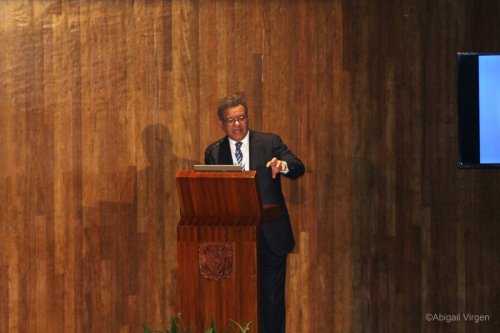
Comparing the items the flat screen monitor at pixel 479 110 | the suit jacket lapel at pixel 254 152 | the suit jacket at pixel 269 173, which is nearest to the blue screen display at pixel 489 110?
the flat screen monitor at pixel 479 110

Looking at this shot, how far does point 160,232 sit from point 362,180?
121 cm

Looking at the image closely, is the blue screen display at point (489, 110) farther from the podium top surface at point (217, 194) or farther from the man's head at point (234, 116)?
the podium top surface at point (217, 194)

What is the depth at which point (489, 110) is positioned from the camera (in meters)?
5.05

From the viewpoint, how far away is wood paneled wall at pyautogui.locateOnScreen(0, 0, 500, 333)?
544 centimetres

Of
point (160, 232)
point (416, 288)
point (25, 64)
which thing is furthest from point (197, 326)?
point (25, 64)

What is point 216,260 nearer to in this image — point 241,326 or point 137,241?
point 241,326

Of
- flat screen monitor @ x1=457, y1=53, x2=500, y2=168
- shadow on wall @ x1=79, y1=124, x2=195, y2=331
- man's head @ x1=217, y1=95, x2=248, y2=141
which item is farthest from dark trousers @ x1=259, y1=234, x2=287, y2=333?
flat screen monitor @ x1=457, y1=53, x2=500, y2=168

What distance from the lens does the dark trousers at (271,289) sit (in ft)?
15.6

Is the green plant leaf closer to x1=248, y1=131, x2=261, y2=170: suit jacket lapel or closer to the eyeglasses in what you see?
x1=248, y1=131, x2=261, y2=170: suit jacket lapel

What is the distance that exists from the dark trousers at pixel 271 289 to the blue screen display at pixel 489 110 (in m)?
1.24

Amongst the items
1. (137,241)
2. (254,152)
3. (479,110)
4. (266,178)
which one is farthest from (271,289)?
(479,110)

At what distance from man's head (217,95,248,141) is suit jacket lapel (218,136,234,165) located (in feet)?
0.30

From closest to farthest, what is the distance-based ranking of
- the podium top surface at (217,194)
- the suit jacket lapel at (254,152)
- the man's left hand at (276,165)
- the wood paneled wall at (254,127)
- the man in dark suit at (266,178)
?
the podium top surface at (217,194), the man's left hand at (276,165), the man in dark suit at (266,178), the suit jacket lapel at (254,152), the wood paneled wall at (254,127)

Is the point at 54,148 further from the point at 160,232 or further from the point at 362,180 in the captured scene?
the point at 362,180
